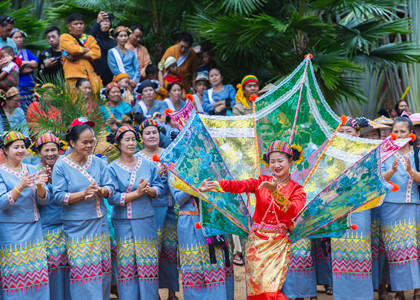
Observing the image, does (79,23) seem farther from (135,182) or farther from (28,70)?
(135,182)

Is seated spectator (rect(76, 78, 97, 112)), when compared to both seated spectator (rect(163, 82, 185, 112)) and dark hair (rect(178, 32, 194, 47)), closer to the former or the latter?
seated spectator (rect(163, 82, 185, 112))

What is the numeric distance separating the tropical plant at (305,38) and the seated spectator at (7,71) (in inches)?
117

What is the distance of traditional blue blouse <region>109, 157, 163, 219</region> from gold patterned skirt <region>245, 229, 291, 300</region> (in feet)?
5.11

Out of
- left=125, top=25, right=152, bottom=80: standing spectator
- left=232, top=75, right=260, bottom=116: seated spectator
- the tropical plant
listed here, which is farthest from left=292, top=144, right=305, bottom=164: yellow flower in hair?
left=125, top=25, right=152, bottom=80: standing spectator

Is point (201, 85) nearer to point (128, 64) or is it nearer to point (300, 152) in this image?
point (128, 64)

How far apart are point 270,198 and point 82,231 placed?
2063 millimetres

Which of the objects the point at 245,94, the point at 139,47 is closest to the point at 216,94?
the point at 245,94

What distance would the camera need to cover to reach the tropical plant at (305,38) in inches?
389

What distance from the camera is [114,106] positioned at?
32.5 ft

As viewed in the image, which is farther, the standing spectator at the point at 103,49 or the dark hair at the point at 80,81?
the standing spectator at the point at 103,49

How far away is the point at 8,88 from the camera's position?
391 inches

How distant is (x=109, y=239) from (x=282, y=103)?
7.69 ft

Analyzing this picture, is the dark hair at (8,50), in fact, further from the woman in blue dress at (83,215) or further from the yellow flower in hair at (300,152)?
the yellow flower in hair at (300,152)

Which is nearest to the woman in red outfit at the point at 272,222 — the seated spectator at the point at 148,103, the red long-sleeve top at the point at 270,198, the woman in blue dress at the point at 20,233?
the red long-sleeve top at the point at 270,198
